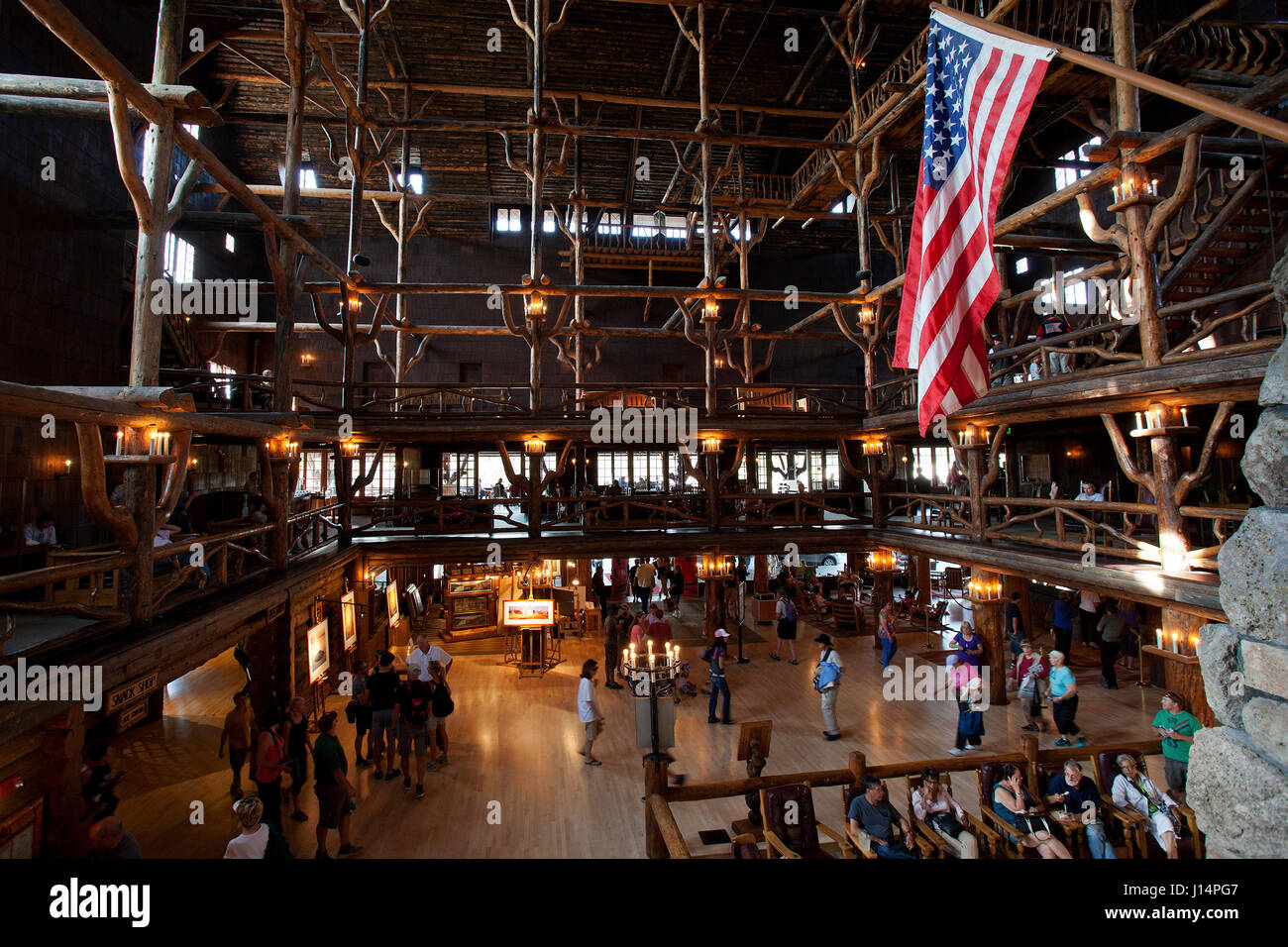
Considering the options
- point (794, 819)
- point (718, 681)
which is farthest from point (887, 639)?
point (794, 819)

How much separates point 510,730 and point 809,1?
60.4 ft

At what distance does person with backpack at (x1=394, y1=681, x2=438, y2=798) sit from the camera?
7.83 metres

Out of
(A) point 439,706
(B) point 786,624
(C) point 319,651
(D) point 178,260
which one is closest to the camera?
(A) point 439,706

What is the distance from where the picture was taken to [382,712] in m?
8.33

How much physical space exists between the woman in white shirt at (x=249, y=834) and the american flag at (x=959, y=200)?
20.5 ft

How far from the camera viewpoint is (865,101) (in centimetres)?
1368

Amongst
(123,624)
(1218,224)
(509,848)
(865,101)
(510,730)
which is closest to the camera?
(123,624)

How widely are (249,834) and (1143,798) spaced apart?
332 inches

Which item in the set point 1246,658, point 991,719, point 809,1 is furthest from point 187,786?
point 809,1

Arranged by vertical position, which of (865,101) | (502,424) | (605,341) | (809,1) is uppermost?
(809,1)

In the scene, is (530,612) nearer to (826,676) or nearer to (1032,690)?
(826,676)

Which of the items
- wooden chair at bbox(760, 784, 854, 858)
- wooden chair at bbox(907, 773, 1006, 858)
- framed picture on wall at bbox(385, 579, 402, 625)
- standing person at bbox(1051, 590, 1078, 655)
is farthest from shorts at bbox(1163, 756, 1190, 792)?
framed picture on wall at bbox(385, 579, 402, 625)

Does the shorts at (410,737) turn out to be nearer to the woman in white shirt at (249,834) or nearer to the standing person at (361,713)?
the standing person at (361,713)

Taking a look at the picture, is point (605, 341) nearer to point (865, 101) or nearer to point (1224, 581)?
point (865, 101)
